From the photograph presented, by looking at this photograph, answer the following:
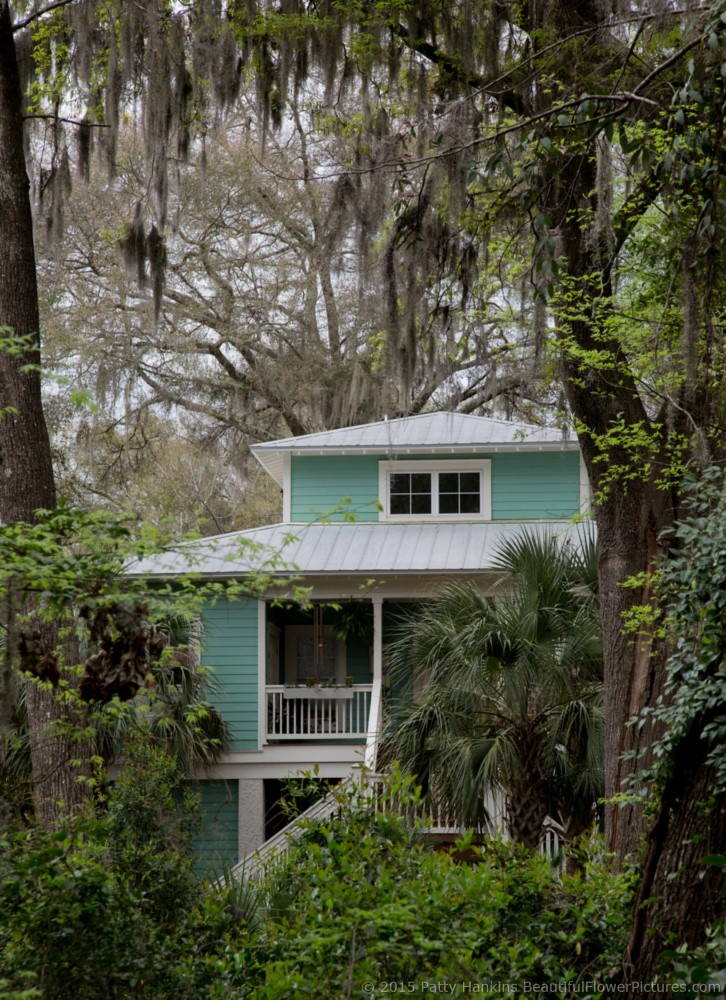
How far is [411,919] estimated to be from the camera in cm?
432

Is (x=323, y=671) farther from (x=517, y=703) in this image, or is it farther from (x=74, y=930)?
(x=74, y=930)

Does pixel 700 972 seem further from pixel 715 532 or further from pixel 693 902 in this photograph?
pixel 715 532

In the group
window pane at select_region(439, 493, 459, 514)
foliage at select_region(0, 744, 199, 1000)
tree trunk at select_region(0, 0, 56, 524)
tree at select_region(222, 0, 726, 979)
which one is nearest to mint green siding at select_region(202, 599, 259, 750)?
window pane at select_region(439, 493, 459, 514)

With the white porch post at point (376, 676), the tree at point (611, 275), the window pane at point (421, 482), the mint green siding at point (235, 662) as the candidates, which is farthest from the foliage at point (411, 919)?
the window pane at point (421, 482)

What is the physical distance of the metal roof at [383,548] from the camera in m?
15.2

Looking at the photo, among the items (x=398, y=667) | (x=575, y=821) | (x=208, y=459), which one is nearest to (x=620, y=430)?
(x=575, y=821)

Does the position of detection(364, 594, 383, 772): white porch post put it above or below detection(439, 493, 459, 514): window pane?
below

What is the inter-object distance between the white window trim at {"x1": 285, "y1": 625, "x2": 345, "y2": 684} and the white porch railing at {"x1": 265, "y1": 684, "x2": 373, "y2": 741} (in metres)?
0.86

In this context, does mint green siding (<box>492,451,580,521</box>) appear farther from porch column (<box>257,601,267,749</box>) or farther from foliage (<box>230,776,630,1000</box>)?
foliage (<box>230,776,630,1000</box>)

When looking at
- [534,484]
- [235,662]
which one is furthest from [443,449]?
[235,662]

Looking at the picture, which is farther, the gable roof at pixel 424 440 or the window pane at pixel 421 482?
the window pane at pixel 421 482

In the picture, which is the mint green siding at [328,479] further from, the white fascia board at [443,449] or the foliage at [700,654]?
the foliage at [700,654]

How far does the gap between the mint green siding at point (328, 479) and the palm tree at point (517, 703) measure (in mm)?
5551

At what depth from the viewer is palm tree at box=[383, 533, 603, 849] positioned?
411 inches
